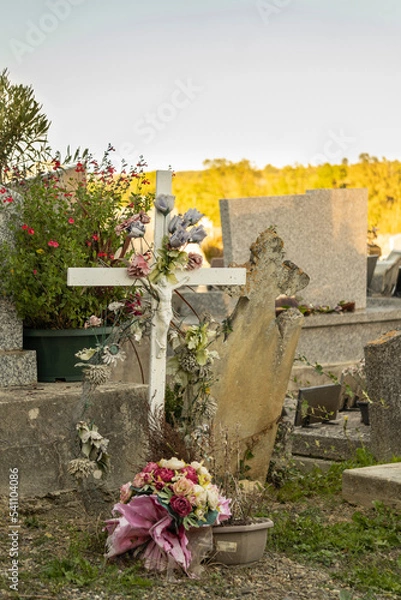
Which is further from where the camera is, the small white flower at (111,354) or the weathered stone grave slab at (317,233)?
the weathered stone grave slab at (317,233)

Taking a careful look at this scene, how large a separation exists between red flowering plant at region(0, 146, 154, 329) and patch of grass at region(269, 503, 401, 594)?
1.64m

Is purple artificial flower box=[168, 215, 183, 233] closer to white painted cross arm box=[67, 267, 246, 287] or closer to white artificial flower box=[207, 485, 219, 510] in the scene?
white painted cross arm box=[67, 267, 246, 287]

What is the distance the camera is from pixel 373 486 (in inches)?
222

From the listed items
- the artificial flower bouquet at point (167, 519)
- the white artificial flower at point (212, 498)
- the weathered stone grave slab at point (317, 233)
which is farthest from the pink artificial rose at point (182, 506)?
the weathered stone grave slab at point (317, 233)

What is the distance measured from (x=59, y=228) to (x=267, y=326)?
1404mm

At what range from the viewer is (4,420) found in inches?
203

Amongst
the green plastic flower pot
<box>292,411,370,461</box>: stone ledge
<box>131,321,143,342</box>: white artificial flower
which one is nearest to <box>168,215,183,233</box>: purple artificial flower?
Result: <box>131,321,143,342</box>: white artificial flower

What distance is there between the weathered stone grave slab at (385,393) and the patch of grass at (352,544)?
1.15 meters

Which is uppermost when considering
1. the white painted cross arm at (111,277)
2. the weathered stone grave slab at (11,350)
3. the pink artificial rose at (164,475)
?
the white painted cross arm at (111,277)

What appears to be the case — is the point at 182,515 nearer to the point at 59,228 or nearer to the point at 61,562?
the point at 61,562

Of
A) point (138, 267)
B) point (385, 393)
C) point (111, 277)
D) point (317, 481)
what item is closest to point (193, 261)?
point (138, 267)

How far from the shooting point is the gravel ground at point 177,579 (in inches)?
158

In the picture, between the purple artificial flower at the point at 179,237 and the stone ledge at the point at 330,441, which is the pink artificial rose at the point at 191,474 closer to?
the purple artificial flower at the point at 179,237

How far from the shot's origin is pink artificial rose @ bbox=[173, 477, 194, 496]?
14.0ft
